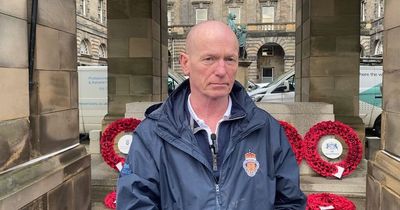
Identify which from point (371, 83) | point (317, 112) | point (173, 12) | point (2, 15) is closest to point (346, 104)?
point (317, 112)

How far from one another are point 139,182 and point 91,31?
45.5 metres

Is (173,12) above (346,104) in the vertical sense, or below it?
above

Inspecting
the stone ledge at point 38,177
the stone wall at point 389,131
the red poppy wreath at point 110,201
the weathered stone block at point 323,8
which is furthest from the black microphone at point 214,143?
the weathered stone block at point 323,8

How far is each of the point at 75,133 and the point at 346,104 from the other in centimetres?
579

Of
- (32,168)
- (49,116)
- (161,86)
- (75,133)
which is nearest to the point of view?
(32,168)

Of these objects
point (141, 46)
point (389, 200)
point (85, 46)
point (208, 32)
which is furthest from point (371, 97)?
point (85, 46)

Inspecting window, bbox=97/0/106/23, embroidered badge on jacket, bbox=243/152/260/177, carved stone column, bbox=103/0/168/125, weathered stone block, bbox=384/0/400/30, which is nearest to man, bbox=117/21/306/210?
embroidered badge on jacket, bbox=243/152/260/177

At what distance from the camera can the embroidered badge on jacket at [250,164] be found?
6.43 ft

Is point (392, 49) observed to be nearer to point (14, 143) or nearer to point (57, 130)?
point (57, 130)

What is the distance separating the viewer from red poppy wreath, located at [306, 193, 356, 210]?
4.95 meters

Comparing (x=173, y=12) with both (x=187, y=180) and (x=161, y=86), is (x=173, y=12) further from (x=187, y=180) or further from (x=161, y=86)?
(x=187, y=180)

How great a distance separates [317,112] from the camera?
6.30 meters

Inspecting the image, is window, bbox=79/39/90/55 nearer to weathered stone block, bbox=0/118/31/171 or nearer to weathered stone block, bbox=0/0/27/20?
weathered stone block, bbox=0/0/27/20

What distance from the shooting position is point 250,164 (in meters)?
1.97
